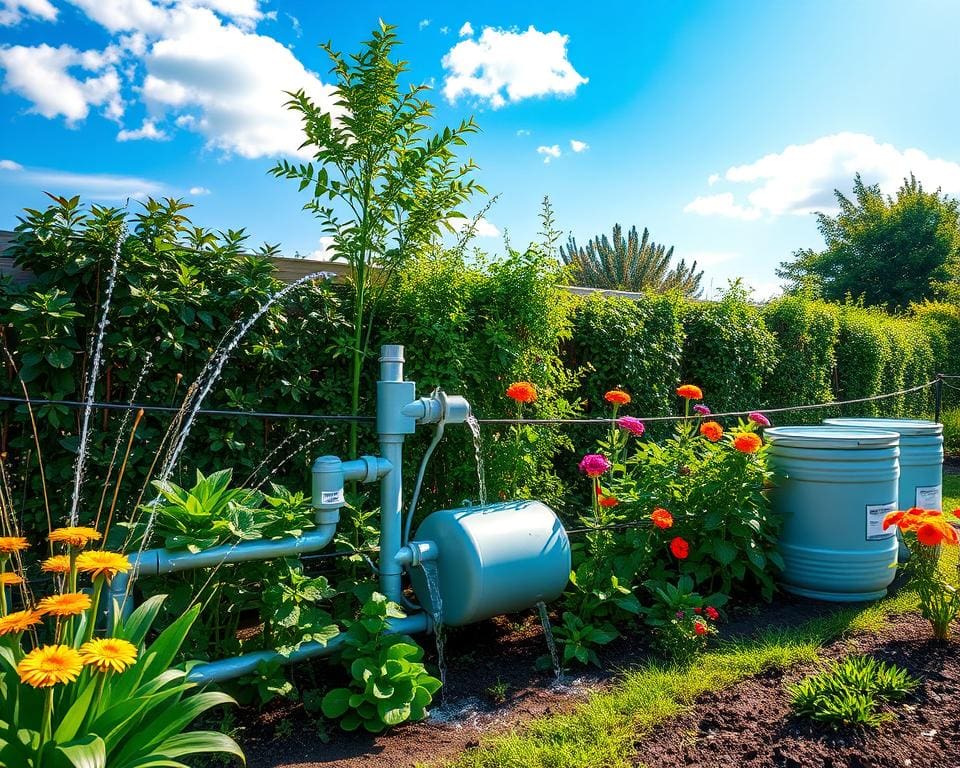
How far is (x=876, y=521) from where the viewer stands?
3742mm

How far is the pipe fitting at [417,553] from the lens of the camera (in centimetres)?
290

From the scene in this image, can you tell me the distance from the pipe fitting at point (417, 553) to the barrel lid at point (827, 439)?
215cm

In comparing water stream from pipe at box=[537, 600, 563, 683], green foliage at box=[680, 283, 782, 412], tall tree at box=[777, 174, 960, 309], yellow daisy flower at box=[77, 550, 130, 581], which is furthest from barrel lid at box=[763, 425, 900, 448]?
tall tree at box=[777, 174, 960, 309]

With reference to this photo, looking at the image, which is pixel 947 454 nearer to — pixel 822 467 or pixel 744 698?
pixel 822 467

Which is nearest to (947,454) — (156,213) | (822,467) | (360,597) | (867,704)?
(822,467)

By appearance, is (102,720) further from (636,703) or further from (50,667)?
(636,703)

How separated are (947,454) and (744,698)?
9.37 metres

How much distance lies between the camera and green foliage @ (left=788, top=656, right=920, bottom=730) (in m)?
2.37

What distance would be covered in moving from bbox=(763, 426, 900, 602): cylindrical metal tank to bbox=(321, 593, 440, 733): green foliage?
2345mm

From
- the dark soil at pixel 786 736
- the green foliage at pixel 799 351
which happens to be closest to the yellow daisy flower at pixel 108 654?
the dark soil at pixel 786 736

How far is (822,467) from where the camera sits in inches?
148

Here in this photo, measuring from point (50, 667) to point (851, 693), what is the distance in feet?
8.19

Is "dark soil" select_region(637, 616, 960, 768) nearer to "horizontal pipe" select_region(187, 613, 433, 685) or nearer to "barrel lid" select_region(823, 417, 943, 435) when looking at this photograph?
"horizontal pipe" select_region(187, 613, 433, 685)

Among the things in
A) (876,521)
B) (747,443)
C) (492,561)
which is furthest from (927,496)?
(492,561)
